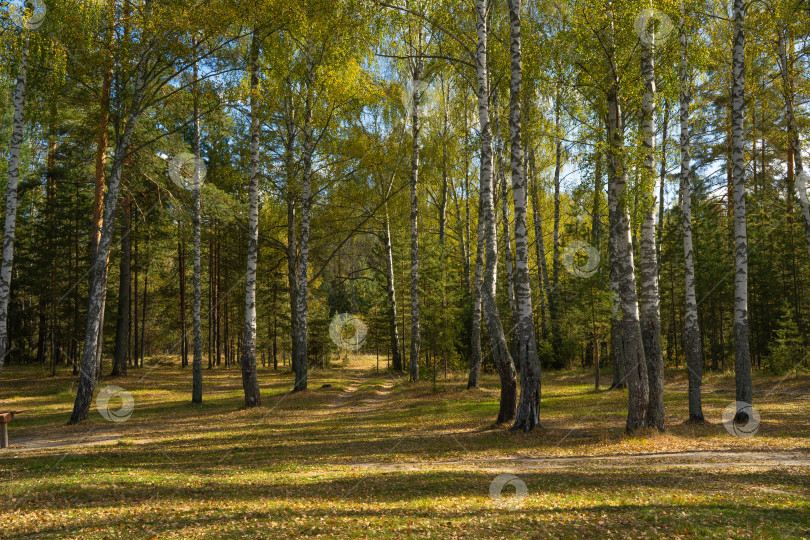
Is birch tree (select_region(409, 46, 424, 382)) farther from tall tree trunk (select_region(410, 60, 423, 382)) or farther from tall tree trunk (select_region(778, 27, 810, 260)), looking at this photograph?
tall tree trunk (select_region(778, 27, 810, 260))

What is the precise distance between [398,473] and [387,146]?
20.9 metres

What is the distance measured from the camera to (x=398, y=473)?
8.41 meters

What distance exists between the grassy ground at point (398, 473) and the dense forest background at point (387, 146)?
391 cm

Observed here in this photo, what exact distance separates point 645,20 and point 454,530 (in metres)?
11.1

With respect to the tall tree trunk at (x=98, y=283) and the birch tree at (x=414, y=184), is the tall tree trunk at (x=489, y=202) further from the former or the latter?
the tall tree trunk at (x=98, y=283)

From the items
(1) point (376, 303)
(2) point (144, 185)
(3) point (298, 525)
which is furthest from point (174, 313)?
(3) point (298, 525)

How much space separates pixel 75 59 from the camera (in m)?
13.7

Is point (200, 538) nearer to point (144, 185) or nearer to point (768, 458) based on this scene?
point (768, 458)

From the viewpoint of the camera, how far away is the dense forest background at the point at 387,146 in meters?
12.8

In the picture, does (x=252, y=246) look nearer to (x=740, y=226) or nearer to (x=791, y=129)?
(x=740, y=226)

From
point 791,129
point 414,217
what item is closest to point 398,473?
point 791,129

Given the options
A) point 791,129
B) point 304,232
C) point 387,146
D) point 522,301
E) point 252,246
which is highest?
point 387,146

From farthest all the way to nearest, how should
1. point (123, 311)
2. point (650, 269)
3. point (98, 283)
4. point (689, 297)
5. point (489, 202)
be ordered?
point (123, 311), point (489, 202), point (98, 283), point (689, 297), point (650, 269)

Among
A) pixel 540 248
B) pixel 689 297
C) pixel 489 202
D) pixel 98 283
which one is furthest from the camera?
pixel 540 248
